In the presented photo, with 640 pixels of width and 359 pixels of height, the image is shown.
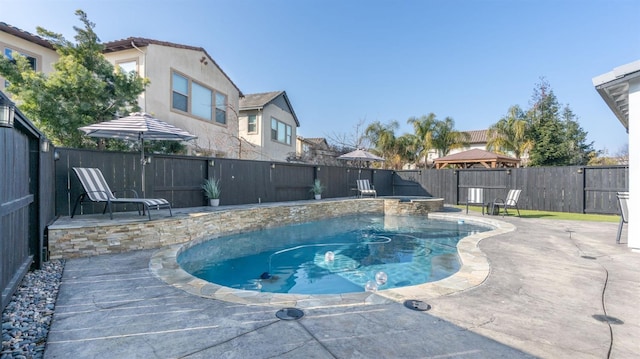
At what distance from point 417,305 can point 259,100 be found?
55.0 ft

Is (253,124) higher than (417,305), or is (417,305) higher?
(253,124)

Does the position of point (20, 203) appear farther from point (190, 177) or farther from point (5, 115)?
point (190, 177)

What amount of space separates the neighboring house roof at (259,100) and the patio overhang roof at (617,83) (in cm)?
1417

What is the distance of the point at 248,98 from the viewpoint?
18.9 metres

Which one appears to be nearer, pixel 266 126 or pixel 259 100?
pixel 266 126

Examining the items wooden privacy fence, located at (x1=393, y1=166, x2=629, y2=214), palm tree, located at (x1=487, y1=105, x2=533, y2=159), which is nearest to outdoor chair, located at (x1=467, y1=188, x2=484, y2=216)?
wooden privacy fence, located at (x1=393, y1=166, x2=629, y2=214)

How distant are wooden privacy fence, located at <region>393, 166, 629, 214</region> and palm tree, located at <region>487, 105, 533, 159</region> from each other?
9.64 metres

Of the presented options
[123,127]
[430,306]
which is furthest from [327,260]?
[123,127]

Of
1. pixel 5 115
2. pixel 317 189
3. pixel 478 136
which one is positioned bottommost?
pixel 317 189

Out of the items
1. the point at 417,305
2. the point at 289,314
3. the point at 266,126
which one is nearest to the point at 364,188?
the point at 266,126

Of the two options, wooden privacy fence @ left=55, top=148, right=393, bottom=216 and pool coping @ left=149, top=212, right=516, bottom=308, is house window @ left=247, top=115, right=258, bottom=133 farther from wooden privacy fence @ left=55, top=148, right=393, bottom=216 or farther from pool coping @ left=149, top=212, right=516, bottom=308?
pool coping @ left=149, top=212, right=516, bottom=308

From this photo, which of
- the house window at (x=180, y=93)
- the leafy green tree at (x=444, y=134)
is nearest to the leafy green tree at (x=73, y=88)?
the house window at (x=180, y=93)

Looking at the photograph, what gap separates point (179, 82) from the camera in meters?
11.9

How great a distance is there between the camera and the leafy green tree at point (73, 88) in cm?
776
